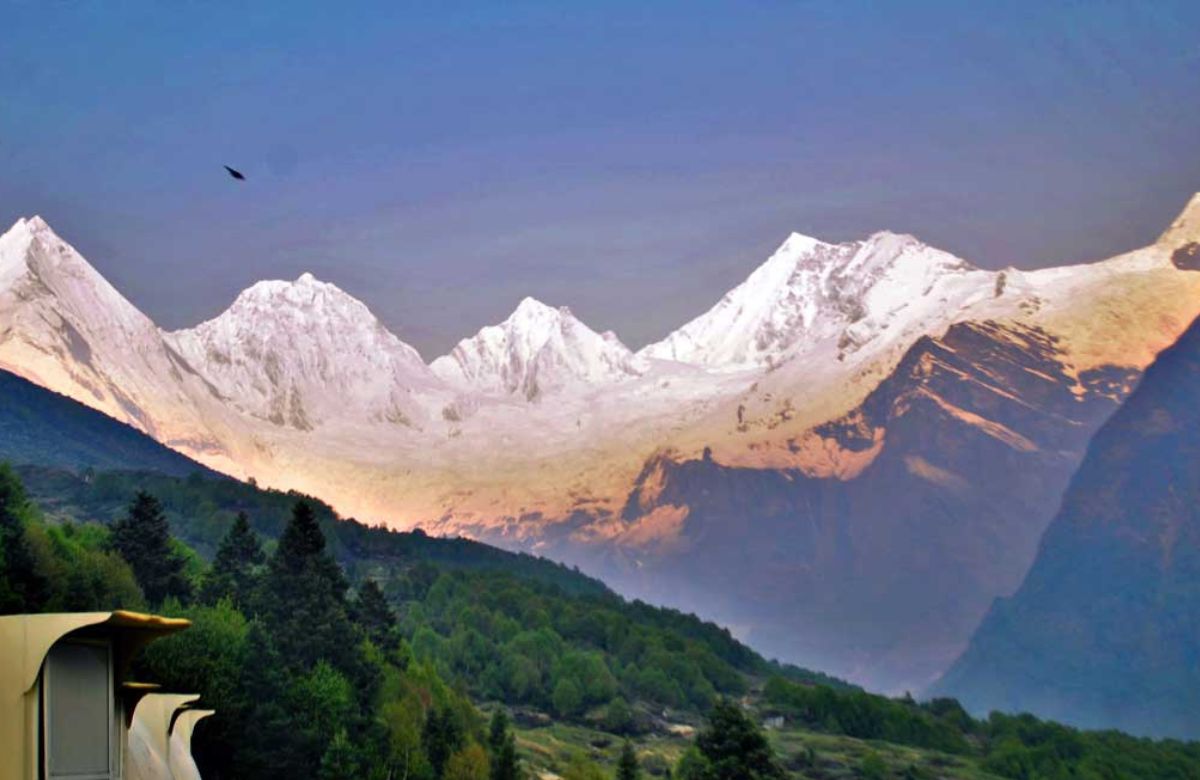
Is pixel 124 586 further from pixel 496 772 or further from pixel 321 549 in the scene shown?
pixel 496 772

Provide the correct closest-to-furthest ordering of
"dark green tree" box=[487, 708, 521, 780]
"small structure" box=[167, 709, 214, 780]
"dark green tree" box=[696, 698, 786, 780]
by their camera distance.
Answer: "small structure" box=[167, 709, 214, 780] → "dark green tree" box=[696, 698, 786, 780] → "dark green tree" box=[487, 708, 521, 780]

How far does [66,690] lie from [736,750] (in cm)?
12504

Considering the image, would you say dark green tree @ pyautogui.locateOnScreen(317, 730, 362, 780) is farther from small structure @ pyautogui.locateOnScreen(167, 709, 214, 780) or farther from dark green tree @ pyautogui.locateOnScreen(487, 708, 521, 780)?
small structure @ pyautogui.locateOnScreen(167, 709, 214, 780)

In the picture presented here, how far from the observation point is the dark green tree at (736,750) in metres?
149

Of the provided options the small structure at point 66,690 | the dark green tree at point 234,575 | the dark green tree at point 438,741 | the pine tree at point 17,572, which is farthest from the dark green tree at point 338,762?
the small structure at point 66,690

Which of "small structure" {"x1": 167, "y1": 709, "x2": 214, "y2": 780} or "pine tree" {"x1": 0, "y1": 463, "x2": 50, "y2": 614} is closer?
"small structure" {"x1": 167, "y1": 709, "x2": 214, "y2": 780}

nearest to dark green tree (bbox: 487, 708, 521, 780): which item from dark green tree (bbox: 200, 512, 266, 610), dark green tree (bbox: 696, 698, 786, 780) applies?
dark green tree (bbox: 696, 698, 786, 780)

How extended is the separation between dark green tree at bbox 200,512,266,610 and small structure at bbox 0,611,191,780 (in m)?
146

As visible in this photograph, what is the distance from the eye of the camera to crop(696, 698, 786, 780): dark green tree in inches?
5851

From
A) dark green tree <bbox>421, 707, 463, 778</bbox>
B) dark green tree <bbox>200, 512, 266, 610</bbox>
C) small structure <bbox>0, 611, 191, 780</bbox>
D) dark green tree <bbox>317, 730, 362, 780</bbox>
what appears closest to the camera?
small structure <bbox>0, 611, 191, 780</bbox>

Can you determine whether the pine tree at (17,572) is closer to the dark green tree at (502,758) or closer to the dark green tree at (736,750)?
the dark green tree at (502,758)

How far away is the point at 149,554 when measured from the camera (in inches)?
7092

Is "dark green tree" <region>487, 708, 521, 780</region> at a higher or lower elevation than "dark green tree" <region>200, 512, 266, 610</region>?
lower

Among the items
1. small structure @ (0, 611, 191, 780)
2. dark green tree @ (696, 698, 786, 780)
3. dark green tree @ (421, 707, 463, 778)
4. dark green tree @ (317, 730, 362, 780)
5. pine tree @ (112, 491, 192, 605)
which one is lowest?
small structure @ (0, 611, 191, 780)
